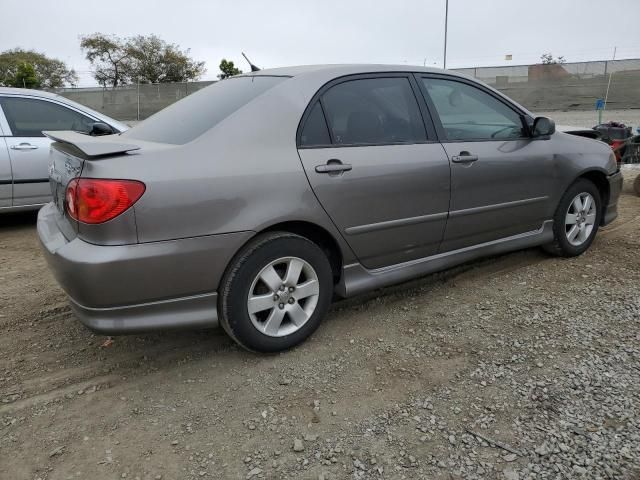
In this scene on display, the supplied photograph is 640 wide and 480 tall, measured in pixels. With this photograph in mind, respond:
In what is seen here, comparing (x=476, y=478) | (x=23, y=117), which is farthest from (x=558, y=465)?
Result: (x=23, y=117)

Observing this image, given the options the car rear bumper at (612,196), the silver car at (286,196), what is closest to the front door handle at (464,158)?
the silver car at (286,196)

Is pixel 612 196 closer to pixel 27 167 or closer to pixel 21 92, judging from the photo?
pixel 27 167

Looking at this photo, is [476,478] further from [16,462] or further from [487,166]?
[487,166]

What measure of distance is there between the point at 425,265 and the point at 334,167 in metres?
1.02

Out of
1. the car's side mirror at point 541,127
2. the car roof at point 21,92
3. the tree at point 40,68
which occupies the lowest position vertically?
the car's side mirror at point 541,127

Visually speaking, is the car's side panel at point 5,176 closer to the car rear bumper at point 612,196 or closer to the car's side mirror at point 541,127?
the car's side mirror at point 541,127

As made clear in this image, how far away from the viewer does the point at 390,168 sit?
3125mm

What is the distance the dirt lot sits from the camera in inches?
84.4

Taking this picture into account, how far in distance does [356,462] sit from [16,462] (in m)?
1.40

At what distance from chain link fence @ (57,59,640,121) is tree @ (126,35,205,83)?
2170 cm

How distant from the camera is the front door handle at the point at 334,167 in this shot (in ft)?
9.46

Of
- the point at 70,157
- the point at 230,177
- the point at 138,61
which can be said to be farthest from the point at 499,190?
the point at 138,61

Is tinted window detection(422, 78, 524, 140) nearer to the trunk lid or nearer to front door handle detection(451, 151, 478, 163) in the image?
front door handle detection(451, 151, 478, 163)

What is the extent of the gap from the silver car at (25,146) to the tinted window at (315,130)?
305cm
